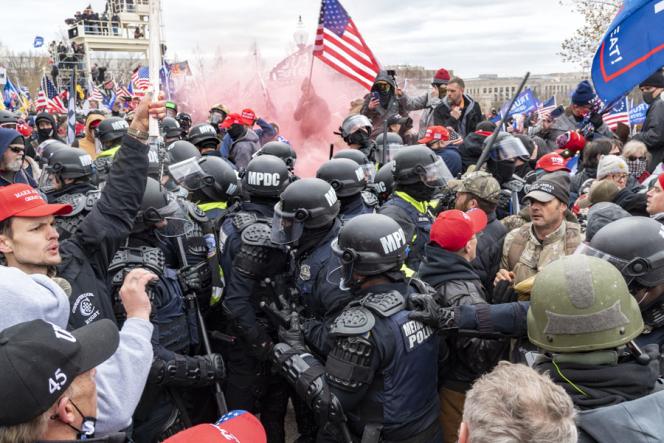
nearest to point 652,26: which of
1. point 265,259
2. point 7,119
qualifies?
point 265,259

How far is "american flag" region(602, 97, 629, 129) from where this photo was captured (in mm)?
10822

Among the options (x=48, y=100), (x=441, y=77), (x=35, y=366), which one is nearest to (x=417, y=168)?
(x=35, y=366)

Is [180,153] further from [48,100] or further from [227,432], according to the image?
[48,100]

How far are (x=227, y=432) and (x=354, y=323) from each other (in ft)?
3.59

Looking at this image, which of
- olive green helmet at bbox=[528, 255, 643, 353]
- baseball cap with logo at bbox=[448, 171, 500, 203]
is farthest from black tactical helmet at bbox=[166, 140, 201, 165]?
olive green helmet at bbox=[528, 255, 643, 353]

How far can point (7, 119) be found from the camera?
8258 mm

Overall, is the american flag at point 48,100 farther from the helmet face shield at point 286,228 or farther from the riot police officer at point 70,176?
the helmet face shield at point 286,228

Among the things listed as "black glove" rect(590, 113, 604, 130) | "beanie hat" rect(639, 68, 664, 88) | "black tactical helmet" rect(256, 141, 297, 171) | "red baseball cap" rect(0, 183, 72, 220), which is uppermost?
"beanie hat" rect(639, 68, 664, 88)

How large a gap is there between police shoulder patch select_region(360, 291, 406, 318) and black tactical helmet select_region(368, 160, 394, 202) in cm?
344

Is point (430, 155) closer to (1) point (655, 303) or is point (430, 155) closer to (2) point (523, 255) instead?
(2) point (523, 255)

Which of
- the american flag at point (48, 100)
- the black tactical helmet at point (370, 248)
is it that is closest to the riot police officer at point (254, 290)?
the black tactical helmet at point (370, 248)

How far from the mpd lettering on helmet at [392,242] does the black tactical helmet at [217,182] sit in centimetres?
271

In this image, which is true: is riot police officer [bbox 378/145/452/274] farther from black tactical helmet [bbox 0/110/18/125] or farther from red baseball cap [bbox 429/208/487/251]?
black tactical helmet [bbox 0/110/18/125]

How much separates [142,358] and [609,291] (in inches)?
78.5
